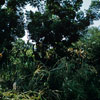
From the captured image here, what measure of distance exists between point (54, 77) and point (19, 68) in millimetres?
1056

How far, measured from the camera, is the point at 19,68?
4996mm

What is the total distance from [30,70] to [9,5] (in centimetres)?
546

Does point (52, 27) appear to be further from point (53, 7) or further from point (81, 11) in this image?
point (81, 11)

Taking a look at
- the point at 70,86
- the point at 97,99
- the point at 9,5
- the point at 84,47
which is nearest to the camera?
the point at 70,86

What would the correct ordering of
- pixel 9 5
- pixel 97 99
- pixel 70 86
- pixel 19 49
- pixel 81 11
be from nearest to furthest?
pixel 70 86
pixel 97 99
pixel 19 49
pixel 9 5
pixel 81 11

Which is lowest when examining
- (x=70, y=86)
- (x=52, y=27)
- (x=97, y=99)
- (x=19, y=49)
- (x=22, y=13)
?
(x=97, y=99)

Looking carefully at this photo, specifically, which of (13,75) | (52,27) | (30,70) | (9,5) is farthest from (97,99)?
(9,5)

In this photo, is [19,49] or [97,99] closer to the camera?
[97,99]

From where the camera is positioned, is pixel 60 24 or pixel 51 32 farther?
pixel 51 32

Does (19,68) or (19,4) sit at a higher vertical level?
(19,4)

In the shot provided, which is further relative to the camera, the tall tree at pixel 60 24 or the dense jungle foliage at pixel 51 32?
the tall tree at pixel 60 24

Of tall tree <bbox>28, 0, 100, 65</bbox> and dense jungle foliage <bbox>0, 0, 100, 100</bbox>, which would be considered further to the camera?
tall tree <bbox>28, 0, 100, 65</bbox>

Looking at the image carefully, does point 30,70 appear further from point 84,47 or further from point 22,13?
point 22,13

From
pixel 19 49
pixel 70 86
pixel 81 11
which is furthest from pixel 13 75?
pixel 81 11
